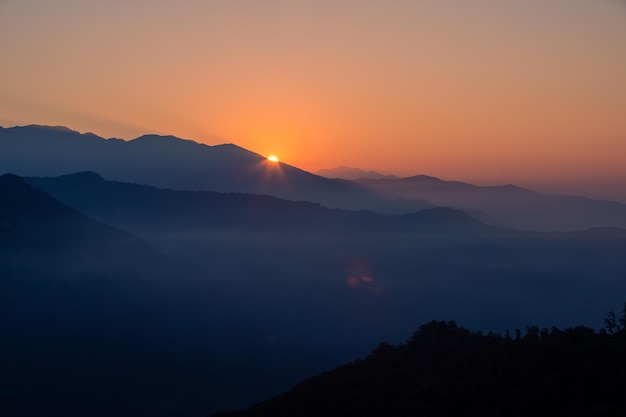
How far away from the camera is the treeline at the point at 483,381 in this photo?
19.6 meters

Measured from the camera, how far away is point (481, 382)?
22156mm

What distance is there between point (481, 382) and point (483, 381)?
0.17 metres

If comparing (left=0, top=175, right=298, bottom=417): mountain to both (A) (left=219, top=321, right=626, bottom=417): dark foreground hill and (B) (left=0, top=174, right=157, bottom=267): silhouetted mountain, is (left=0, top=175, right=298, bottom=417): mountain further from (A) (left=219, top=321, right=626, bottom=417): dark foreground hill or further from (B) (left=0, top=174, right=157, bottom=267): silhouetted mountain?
(A) (left=219, top=321, right=626, bottom=417): dark foreground hill

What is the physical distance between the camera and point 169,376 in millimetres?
81312

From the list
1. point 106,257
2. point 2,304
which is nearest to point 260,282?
point 106,257

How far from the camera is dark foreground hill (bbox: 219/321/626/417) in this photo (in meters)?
19.6

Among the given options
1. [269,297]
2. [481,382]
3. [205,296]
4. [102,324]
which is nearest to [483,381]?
[481,382]

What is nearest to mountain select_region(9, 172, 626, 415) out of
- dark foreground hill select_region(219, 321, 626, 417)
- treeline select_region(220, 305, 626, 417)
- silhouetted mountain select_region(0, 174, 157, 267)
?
silhouetted mountain select_region(0, 174, 157, 267)

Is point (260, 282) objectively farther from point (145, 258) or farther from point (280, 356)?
point (280, 356)

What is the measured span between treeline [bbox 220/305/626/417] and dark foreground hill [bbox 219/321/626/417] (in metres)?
0.03

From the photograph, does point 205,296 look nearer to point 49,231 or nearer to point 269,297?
point 269,297

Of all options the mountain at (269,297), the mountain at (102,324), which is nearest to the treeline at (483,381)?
the mountain at (102,324)

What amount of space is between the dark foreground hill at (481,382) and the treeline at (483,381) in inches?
1.1

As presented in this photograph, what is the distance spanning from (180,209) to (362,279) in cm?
6709
